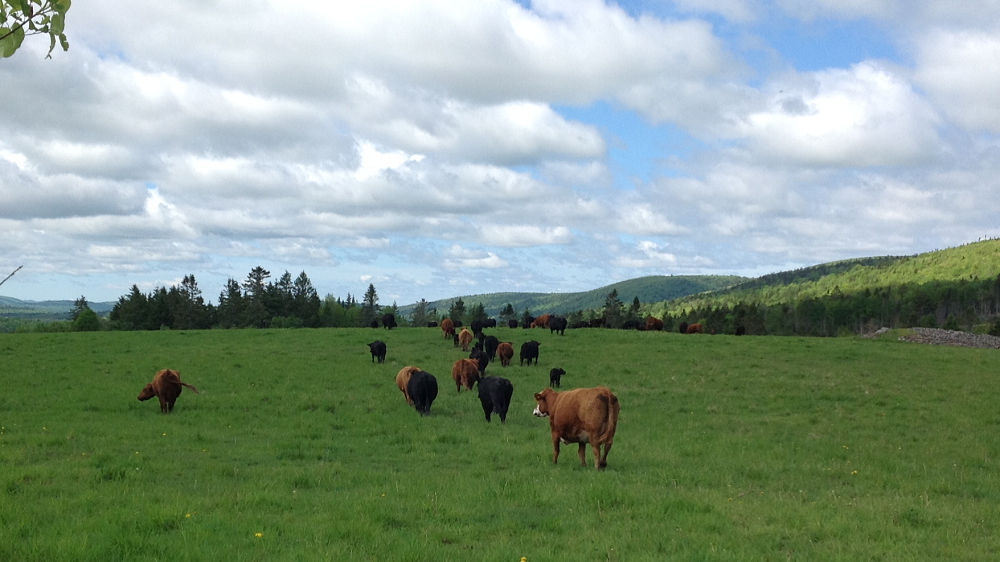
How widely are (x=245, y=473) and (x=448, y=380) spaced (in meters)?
15.8

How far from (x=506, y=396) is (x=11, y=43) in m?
15.8

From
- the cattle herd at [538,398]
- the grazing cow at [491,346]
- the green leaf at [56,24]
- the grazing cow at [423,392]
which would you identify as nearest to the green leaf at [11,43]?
the green leaf at [56,24]

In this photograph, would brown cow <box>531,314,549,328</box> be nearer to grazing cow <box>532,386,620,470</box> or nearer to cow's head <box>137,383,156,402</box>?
cow's head <box>137,383,156,402</box>

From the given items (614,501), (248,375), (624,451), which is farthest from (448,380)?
(614,501)

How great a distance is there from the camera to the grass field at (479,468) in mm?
7125

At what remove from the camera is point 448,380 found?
88.2 feet

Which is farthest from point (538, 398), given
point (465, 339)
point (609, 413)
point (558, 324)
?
point (558, 324)

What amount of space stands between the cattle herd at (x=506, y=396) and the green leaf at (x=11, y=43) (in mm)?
9492

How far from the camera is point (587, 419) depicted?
11258mm

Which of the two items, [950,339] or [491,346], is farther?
[950,339]

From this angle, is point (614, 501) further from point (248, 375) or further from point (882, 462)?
point (248, 375)

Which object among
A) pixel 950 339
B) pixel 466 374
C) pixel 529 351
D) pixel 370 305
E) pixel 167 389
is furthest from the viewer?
pixel 370 305

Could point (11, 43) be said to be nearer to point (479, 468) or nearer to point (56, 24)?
point (56, 24)

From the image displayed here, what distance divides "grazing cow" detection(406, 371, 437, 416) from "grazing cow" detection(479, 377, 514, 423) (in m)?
1.67
